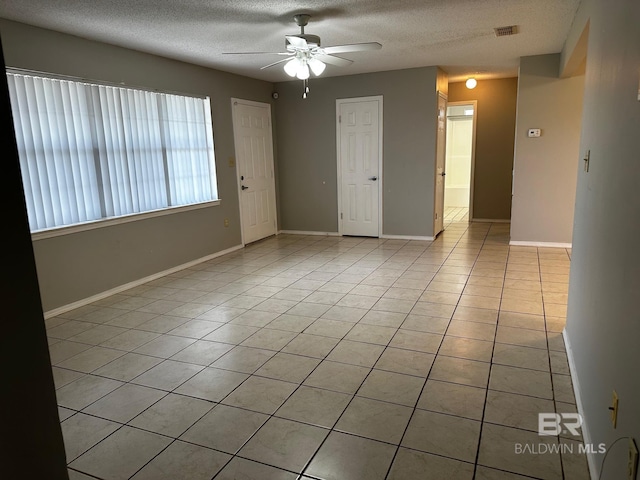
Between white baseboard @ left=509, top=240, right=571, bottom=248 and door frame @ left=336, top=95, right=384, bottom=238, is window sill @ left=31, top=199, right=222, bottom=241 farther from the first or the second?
white baseboard @ left=509, top=240, right=571, bottom=248

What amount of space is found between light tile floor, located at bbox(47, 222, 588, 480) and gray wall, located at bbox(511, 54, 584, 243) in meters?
1.37

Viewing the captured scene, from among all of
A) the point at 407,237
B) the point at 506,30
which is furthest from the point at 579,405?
the point at 407,237

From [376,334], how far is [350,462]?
1.36 metres

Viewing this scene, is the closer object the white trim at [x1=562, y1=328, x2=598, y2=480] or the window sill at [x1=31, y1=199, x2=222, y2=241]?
the white trim at [x1=562, y1=328, x2=598, y2=480]

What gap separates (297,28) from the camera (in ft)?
13.1

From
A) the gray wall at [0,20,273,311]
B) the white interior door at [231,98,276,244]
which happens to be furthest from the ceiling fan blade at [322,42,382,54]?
the white interior door at [231,98,276,244]

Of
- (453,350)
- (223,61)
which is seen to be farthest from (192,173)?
(453,350)

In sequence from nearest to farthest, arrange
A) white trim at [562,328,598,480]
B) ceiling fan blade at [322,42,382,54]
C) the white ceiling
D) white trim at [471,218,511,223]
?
white trim at [562,328,598,480], the white ceiling, ceiling fan blade at [322,42,382,54], white trim at [471,218,511,223]

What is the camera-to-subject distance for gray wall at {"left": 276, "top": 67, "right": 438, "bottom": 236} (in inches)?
249

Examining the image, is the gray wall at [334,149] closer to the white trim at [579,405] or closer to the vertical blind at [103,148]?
the vertical blind at [103,148]

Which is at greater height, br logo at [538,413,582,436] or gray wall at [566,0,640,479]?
gray wall at [566,0,640,479]

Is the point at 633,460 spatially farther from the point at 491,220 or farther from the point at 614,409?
the point at 491,220

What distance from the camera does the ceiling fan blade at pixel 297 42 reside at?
354 centimetres

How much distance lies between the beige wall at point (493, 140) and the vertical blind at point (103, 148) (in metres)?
4.71
